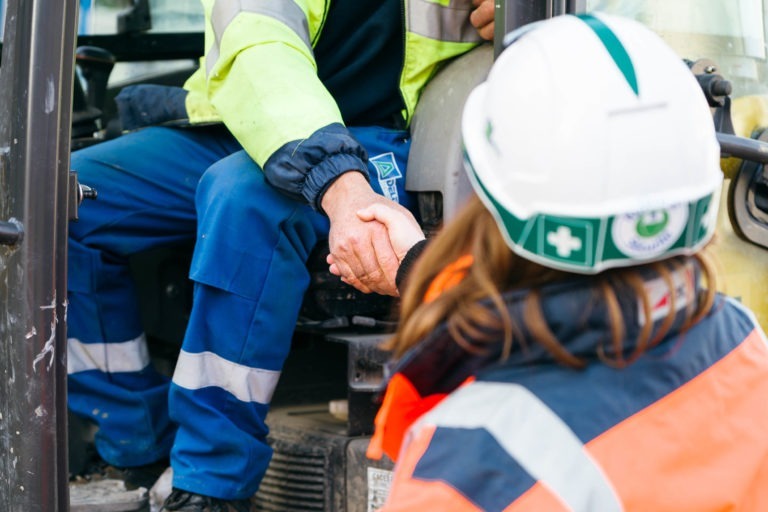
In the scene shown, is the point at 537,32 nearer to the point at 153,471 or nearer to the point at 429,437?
the point at 429,437

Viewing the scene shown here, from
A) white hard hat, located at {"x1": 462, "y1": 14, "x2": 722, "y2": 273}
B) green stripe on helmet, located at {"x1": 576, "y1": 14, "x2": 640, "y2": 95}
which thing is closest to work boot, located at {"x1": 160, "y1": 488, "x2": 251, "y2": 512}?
white hard hat, located at {"x1": 462, "y1": 14, "x2": 722, "y2": 273}

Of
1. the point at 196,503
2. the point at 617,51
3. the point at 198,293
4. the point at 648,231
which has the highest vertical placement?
the point at 617,51

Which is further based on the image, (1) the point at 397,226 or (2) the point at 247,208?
(2) the point at 247,208

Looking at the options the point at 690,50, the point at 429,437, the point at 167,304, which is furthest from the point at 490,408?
the point at 167,304

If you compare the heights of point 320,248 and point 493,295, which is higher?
point 493,295

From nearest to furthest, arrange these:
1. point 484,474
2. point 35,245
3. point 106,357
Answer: point 484,474 → point 35,245 → point 106,357

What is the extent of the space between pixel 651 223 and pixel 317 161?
3.07ft

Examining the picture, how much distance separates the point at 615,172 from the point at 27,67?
0.95 metres

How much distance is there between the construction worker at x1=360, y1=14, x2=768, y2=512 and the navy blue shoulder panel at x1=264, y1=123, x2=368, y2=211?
78 centimetres

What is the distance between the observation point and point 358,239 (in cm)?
181

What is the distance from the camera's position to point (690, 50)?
1831mm

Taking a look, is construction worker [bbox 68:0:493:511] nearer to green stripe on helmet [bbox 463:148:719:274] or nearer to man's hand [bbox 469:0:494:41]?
man's hand [bbox 469:0:494:41]

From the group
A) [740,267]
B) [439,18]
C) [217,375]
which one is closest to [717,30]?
[740,267]

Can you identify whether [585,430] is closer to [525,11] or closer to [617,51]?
[617,51]
